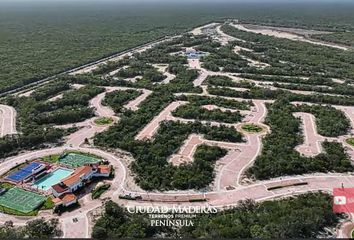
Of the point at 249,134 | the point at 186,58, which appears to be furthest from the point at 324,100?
the point at 186,58

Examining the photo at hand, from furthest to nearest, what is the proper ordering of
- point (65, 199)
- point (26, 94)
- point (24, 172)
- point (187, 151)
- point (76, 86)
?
point (76, 86), point (26, 94), point (187, 151), point (24, 172), point (65, 199)

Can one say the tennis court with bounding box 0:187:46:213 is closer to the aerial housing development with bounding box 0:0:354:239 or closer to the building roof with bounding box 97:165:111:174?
the aerial housing development with bounding box 0:0:354:239

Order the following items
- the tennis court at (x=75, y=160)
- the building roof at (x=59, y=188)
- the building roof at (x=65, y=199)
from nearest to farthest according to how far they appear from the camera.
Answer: the building roof at (x=65, y=199) < the building roof at (x=59, y=188) < the tennis court at (x=75, y=160)

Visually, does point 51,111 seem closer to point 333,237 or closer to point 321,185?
point 321,185

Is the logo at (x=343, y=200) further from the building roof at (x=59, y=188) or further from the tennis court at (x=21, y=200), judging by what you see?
the tennis court at (x=21, y=200)

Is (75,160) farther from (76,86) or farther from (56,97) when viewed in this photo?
(76,86)

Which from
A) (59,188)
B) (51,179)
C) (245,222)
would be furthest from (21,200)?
(245,222)

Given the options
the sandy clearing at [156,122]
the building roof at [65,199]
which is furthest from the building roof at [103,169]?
the sandy clearing at [156,122]
